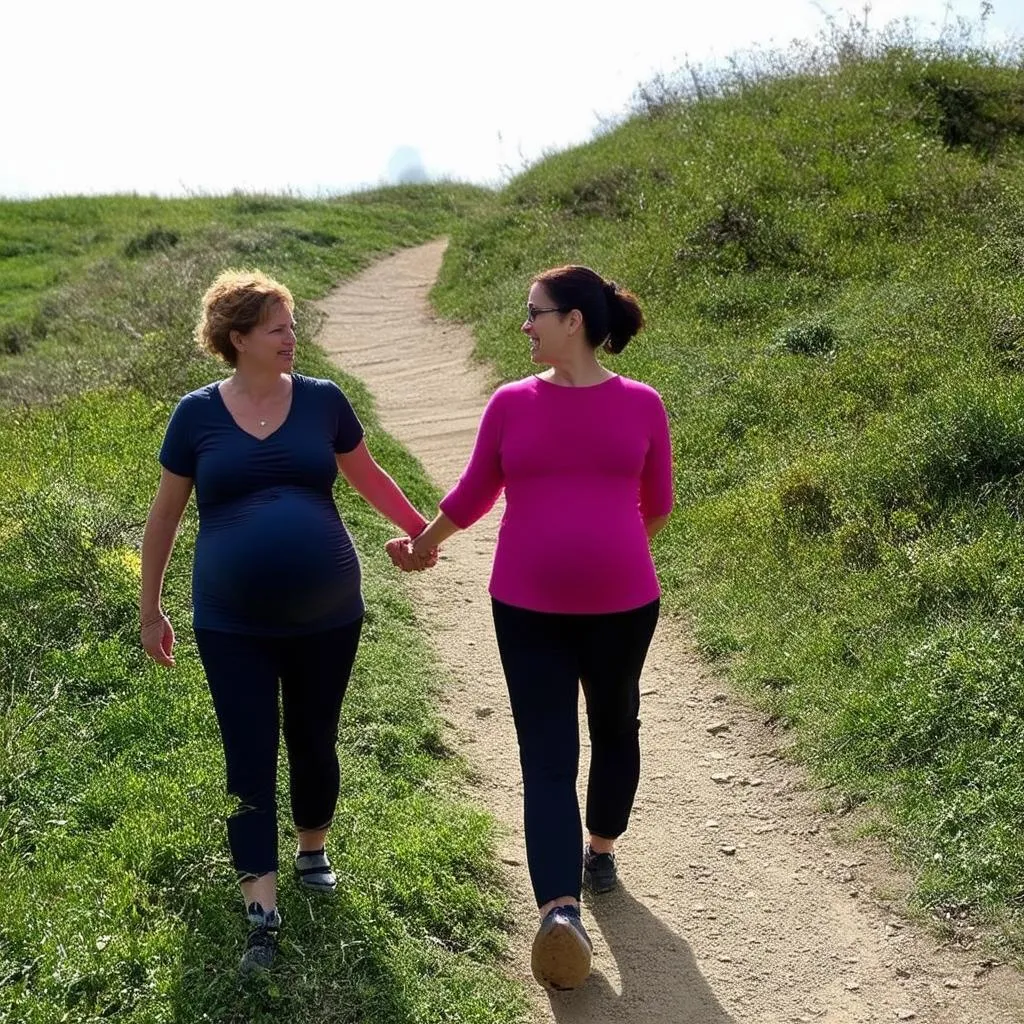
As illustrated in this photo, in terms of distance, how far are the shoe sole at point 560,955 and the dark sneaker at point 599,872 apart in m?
0.88

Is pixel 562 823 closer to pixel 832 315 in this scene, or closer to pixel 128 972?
pixel 128 972

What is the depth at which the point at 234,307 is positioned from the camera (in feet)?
11.6

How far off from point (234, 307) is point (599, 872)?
2.39m

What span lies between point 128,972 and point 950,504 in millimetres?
4862

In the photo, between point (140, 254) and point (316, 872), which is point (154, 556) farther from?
point (140, 254)

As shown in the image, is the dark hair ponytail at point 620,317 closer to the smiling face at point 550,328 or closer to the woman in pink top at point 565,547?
the woman in pink top at point 565,547

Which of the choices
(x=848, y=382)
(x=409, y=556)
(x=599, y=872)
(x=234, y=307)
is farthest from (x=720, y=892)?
(x=848, y=382)

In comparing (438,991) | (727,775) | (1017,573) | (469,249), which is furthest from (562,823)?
(469,249)

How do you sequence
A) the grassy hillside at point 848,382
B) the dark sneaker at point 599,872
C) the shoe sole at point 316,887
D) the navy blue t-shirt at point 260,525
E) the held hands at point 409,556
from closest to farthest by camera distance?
the navy blue t-shirt at point 260,525
the shoe sole at point 316,887
the held hands at point 409,556
the dark sneaker at point 599,872
the grassy hillside at point 848,382

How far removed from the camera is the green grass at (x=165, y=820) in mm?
3455

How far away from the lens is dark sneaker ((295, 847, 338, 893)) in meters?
3.95

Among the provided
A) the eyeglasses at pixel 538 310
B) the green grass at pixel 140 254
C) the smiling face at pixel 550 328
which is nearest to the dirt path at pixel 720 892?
the smiling face at pixel 550 328

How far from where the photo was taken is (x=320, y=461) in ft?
11.8

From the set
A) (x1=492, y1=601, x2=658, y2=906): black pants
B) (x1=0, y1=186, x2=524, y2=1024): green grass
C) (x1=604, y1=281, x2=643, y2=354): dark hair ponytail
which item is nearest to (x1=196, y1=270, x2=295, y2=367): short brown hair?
(x1=604, y1=281, x2=643, y2=354): dark hair ponytail
